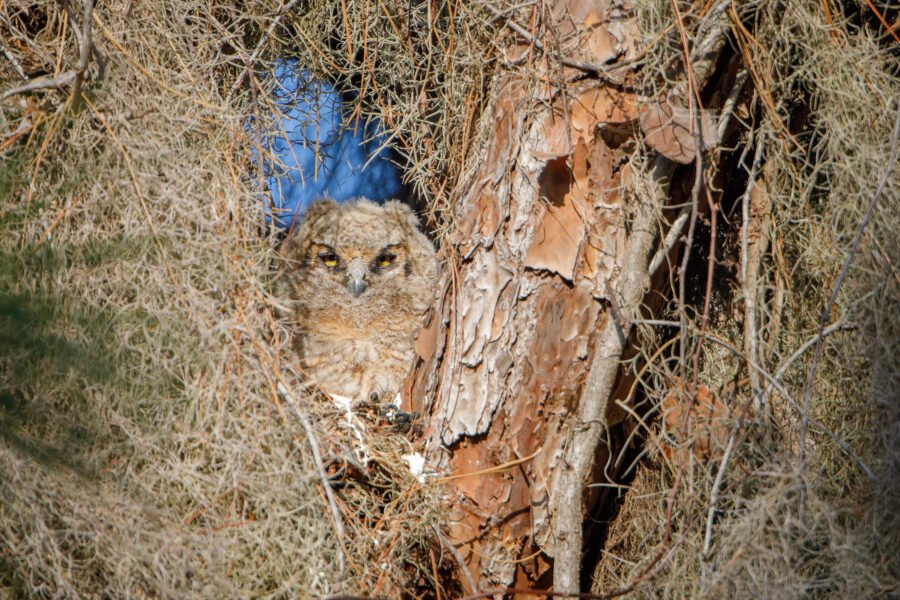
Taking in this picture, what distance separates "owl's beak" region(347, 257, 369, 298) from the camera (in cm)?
325

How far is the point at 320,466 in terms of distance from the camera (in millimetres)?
2250

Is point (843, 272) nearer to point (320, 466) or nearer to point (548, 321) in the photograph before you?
point (548, 321)

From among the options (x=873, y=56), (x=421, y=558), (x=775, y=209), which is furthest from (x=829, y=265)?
(x=421, y=558)

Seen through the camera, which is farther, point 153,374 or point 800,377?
point 800,377

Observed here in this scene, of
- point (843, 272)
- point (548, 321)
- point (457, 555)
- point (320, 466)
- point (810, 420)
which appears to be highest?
point (843, 272)

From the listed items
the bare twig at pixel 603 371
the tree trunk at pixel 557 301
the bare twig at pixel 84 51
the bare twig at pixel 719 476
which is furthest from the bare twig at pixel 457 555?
the bare twig at pixel 84 51

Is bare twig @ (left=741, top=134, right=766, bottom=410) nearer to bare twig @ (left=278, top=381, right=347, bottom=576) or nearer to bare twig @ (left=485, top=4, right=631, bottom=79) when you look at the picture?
bare twig @ (left=485, top=4, right=631, bottom=79)

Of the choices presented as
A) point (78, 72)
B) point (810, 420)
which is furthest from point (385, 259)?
point (810, 420)

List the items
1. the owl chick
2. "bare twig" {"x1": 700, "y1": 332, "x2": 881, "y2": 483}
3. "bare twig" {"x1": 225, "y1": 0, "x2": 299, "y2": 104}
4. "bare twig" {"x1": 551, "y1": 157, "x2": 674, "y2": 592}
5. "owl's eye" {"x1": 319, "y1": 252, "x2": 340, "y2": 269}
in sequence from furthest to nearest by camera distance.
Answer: "owl's eye" {"x1": 319, "y1": 252, "x2": 340, "y2": 269}
the owl chick
"bare twig" {"x1": 225, "y1": 0, "x2": 299, "y2": 104}
"bare twig" {"x1": 551, "y1": 157, "x2": 674, "y2": 592}
"bare twig" {"x1": 700, "y1": 332, "x2": 881, "y2": 483}

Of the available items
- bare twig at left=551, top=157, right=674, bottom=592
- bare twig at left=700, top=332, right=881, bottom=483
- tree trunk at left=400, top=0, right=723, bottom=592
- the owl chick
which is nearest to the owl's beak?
the owl chick

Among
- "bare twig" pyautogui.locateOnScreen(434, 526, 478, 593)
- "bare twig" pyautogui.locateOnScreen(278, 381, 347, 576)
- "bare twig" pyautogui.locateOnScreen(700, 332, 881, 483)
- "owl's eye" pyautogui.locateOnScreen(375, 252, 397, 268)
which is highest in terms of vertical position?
"owl's eye" pyautogui.locateOnScreen(375, 252, 397, 268)

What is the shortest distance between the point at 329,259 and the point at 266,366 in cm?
106

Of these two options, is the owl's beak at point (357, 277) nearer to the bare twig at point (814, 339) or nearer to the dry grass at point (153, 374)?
the dry grass at point (153, 374)

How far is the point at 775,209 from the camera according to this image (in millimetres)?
2588
